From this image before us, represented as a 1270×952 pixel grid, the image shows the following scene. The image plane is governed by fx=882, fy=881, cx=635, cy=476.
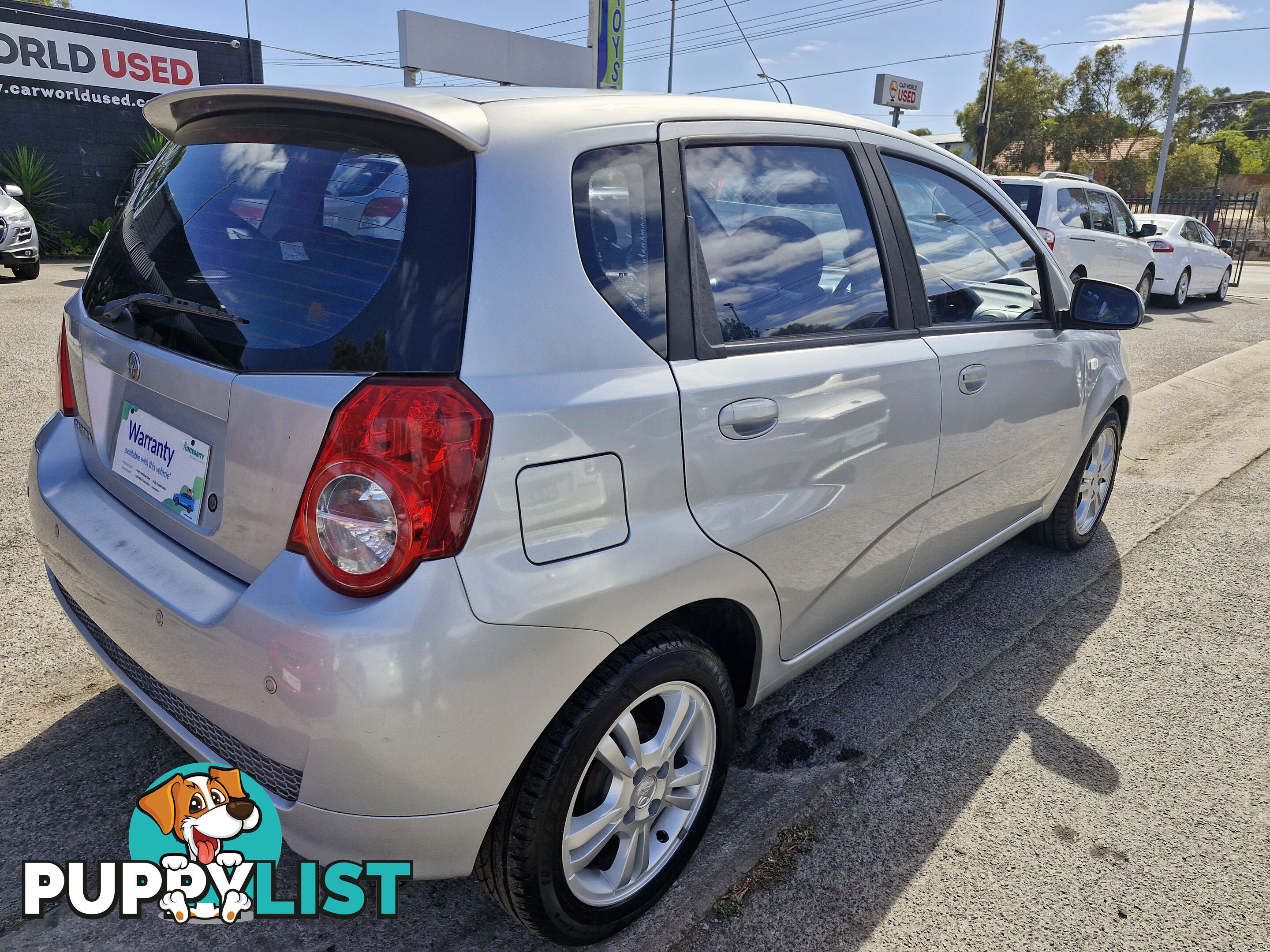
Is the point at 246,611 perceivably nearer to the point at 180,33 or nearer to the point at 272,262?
the point at 272,262

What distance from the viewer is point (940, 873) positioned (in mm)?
2209

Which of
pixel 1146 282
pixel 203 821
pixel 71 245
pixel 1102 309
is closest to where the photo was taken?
pixel 203 821

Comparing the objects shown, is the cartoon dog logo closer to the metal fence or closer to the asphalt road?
the asphalt road

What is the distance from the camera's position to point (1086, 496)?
4074 mm

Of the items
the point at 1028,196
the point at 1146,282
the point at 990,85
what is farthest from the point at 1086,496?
the point at 990,85

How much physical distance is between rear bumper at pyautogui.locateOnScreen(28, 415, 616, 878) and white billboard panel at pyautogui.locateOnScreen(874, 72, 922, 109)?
28.7 m

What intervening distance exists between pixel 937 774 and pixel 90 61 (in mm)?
19236

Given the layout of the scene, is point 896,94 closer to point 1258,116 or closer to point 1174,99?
point 1174,99

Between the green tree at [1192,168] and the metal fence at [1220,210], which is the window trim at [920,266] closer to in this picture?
the metal fence at [1220,210]

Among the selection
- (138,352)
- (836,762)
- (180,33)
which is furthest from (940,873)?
(180,33)

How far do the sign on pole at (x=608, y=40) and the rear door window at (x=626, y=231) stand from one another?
10.9 meters

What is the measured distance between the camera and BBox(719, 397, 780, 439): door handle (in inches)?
75.5

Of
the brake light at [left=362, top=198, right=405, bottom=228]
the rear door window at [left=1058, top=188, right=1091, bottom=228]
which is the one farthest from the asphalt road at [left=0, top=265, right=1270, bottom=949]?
the rear door window at [left=1058, top=188, right=1091, bottom=228]

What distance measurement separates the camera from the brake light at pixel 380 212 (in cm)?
164
